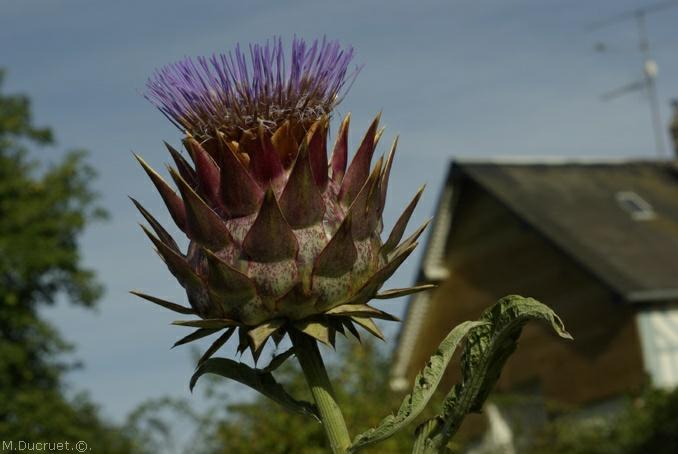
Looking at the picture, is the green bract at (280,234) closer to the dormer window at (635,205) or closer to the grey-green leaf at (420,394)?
the grey-green leaf at (420,394)

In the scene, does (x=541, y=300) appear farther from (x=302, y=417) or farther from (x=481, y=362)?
(x=481, y=362)

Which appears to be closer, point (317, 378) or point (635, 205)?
point (317, 378)

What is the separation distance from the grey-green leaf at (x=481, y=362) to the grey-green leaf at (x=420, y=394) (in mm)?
40

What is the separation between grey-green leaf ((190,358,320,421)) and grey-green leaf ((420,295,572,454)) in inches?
10.8

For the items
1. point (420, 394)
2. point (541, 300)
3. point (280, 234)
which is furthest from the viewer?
point (541, 300)

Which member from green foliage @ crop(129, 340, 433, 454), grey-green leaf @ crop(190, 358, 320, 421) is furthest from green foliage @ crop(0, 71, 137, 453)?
grey-green leaf @ crop(190, 358, 320, 421)

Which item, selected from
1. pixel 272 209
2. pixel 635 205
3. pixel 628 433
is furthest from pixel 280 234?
pixel 635 205

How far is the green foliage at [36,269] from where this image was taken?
17016 millimetres

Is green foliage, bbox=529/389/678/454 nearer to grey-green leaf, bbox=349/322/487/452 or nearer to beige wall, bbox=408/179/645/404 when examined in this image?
beige wall, bbox=408/179/645/404

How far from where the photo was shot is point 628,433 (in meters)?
14.8

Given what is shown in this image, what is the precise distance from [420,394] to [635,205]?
19.3 meters

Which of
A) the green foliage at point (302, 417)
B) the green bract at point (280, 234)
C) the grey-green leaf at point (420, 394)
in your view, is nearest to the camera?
the grey-green leaf at point (420, 394)

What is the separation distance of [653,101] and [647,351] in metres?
9.29

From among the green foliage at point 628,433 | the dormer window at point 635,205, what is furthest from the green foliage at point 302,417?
the dormer window at point 635,205
